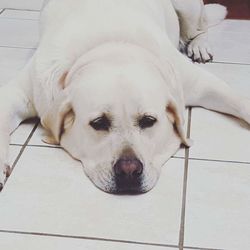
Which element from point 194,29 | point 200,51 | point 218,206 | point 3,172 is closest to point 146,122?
point 218,206

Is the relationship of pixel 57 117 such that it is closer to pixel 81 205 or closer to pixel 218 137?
pixel 81 205

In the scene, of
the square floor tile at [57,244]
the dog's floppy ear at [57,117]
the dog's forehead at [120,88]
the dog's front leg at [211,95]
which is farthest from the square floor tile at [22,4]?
the square floor tile at [57,244]

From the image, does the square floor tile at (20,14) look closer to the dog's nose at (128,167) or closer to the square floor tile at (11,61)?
the square floor tile at (11,61)

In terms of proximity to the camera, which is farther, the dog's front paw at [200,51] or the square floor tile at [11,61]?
the dog's front paw at [200,51]

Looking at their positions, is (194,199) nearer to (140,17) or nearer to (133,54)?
(133,54)

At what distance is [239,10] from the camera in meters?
3.40

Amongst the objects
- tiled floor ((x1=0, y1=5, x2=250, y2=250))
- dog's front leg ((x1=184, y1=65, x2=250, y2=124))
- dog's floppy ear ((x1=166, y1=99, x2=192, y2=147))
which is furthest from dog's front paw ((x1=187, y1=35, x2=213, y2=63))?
dog's floppy ear ((x1=166, y1=99, x2=192, y2=147))

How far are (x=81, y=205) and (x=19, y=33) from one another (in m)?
1.55

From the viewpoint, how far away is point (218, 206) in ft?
5.32

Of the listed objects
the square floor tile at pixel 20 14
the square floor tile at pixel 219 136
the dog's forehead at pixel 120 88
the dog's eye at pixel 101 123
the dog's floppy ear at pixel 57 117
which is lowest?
the square floor tile at pixel 20 14

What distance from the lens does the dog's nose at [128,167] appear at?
1.60 meters

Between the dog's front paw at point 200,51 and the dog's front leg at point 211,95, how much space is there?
51 cm

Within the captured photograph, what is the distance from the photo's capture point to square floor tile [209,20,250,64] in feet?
8.79

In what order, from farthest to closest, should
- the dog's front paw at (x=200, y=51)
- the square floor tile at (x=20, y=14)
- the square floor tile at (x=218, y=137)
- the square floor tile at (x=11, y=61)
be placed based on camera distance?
the square floor tile at (x=20, y=14)
the dog's front paw at (x=200, y=51)
the square floor tile at (x=11, y=61)
the square floor tile at (x=218, y=137)
